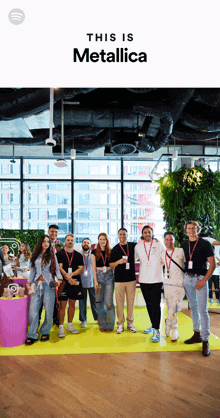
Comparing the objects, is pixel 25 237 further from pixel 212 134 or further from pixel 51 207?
pixel 212 134

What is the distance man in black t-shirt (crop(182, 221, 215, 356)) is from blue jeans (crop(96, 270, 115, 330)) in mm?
1058

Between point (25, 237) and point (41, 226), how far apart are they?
0.96m

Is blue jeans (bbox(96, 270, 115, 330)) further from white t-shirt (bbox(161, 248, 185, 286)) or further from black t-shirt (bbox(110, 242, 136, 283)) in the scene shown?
white t-shirt (bbox(161, 248, 185, 286))

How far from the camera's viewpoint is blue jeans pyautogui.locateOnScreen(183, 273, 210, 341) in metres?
3.04

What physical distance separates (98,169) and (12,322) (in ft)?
19.0

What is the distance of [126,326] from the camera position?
397 centimetres

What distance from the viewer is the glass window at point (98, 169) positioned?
26.9 feet

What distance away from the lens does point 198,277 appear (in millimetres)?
3158

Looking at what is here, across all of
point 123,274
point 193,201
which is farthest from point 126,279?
point 193,201

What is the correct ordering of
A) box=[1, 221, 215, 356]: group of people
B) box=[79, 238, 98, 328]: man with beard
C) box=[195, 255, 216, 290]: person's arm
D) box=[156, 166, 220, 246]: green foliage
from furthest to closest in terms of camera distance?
box=[156, 166, 220, 246]: green foliage < box=[79, 238, 98, 328]: man with beard < box=[1, 221, 215, 356]: group of people < box=[195, 255, 216, 290]: person's arm

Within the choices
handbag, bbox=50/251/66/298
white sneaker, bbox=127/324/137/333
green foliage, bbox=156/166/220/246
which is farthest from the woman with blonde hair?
green foliage, bbox=156/166/220/246
